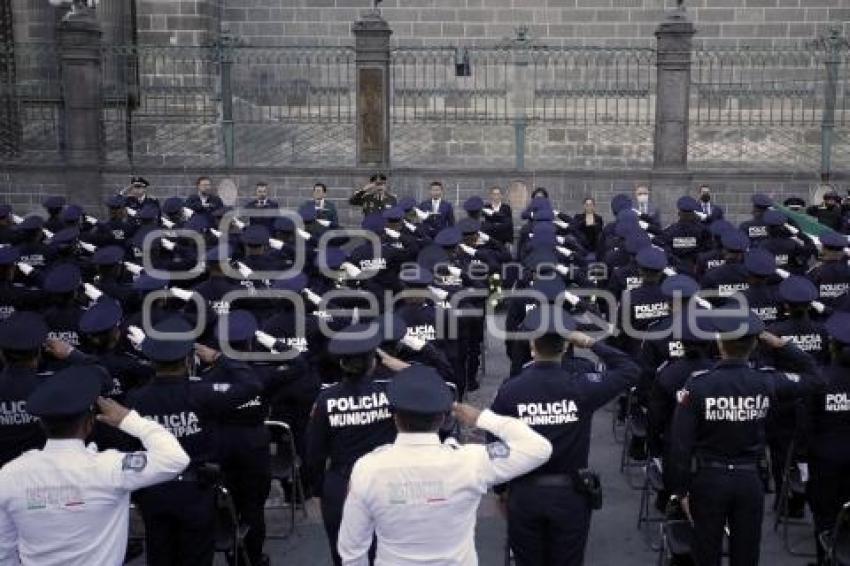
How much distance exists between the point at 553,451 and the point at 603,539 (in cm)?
245

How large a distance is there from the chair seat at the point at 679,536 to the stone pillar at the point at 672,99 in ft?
44.3

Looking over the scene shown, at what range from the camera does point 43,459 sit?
4500 mm

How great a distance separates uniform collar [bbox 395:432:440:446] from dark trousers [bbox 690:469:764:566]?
225 centimetres

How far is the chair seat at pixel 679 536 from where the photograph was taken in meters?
6.14

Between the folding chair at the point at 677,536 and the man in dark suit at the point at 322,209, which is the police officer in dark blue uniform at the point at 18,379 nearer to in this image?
the folding chair at the point at 677,536

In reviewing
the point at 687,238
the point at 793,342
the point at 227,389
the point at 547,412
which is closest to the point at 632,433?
the point at 793,342

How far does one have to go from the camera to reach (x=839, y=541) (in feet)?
20.7

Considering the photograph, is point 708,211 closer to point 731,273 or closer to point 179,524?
point 731,273

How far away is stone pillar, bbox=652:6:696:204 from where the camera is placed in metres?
18.8

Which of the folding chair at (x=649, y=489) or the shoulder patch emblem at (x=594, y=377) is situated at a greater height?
the shoulder patch emblem at (x=594, y=377)

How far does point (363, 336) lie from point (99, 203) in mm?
15530

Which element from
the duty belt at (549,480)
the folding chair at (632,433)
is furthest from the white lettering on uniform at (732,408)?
the folding chair at (632,433)

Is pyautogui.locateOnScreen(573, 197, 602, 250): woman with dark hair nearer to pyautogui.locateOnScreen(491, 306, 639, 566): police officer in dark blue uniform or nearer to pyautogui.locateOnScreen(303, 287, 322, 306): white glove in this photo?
pyautogui.locateOnScreen(303, 287, 322, 306): white glove

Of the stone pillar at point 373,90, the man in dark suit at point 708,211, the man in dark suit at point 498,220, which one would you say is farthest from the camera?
the stone pillar at point 373,90
